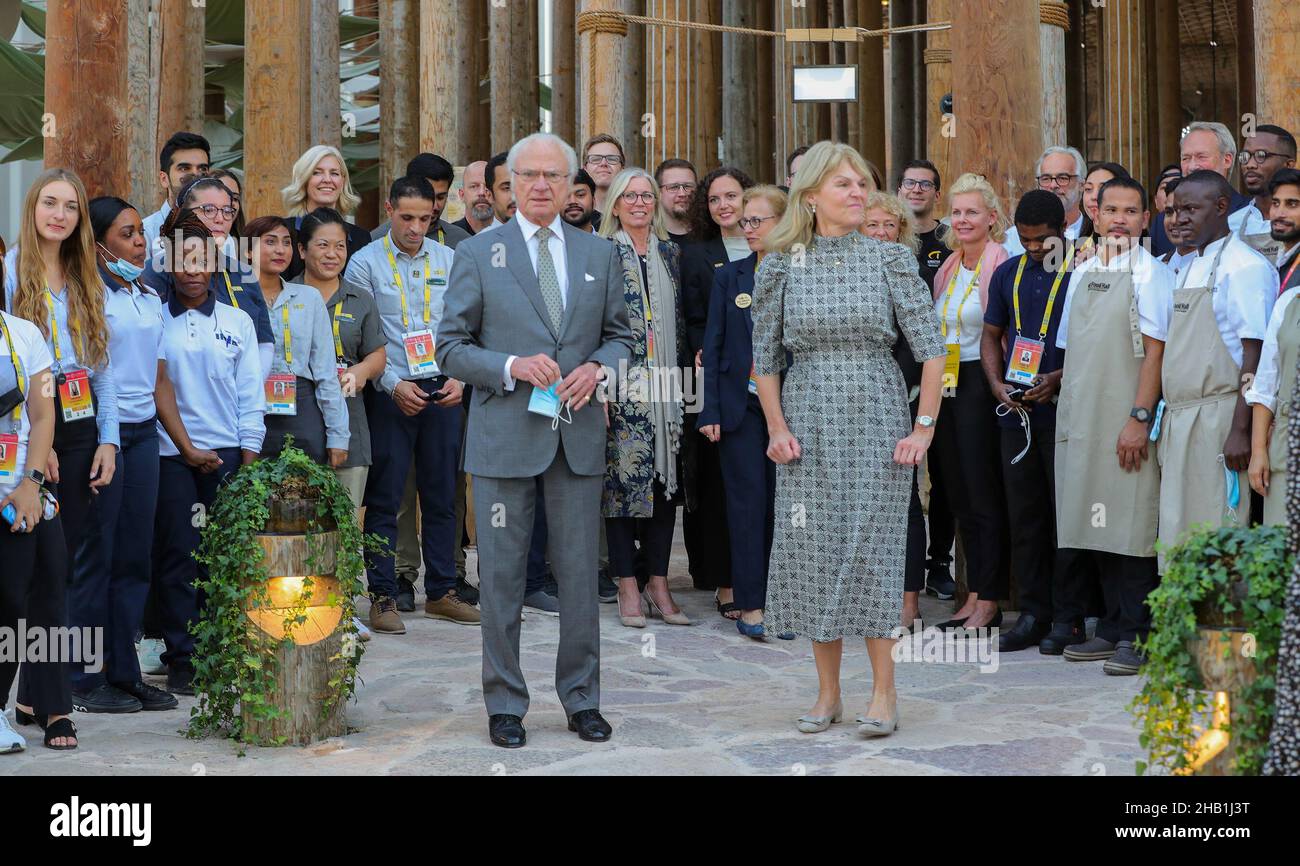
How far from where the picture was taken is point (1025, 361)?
283 inches

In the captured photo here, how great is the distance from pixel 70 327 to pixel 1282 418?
451cm

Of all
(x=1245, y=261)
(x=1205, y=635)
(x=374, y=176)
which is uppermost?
(x=374, y=176)

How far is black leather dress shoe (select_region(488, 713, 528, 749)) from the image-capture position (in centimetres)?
539

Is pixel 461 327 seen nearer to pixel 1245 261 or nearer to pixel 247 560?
pixel 247 560

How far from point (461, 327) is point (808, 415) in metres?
1.27

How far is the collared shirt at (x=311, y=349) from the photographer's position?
7.14m

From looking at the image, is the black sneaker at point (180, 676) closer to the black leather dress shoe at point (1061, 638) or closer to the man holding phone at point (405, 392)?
the man holding phone at point (405, 392)

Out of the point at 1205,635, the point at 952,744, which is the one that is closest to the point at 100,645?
the point at 952,744

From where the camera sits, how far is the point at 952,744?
213 inches

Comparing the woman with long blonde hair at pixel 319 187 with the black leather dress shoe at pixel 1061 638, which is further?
the woman with long blonde hair at pixel 319 187

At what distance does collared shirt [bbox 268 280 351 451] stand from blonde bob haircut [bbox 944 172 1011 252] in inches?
121

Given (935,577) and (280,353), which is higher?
(280,353)

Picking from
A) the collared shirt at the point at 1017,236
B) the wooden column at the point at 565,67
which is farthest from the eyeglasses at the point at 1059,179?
the wooden column at the point at 565,67

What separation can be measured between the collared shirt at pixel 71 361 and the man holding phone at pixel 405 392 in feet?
6.94
